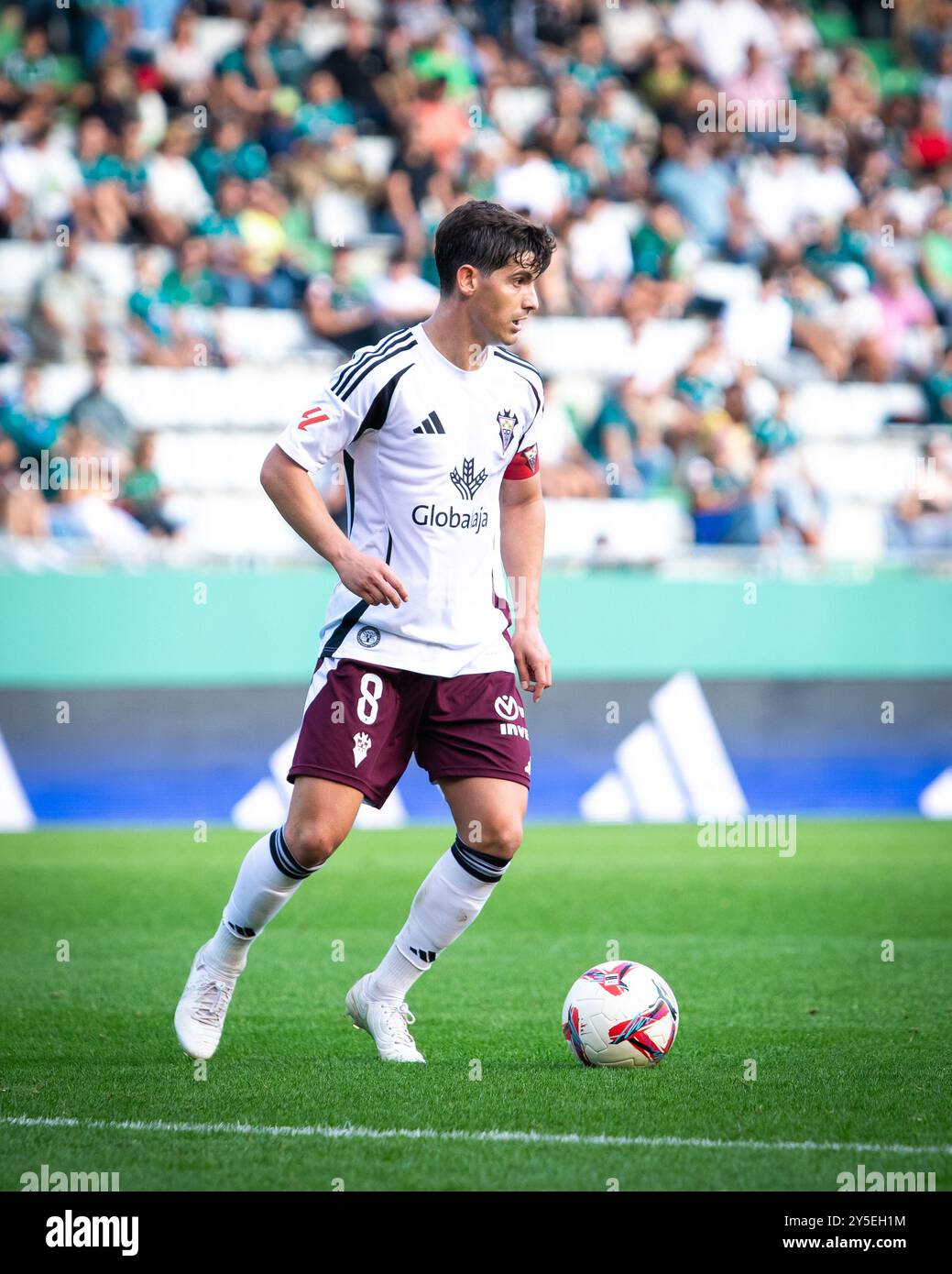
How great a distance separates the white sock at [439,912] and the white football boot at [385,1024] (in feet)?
0.10

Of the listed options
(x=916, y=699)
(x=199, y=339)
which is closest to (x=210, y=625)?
(x=199, y=339)

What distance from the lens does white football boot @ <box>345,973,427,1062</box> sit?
581 cm

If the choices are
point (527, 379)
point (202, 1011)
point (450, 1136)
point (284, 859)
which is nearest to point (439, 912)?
point (284, 859)

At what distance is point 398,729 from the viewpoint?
560cm

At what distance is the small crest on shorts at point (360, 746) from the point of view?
18.0 ft

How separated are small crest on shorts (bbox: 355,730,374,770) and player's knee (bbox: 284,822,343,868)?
0.72 ft

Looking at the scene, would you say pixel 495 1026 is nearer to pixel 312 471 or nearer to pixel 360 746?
pixel 360 746

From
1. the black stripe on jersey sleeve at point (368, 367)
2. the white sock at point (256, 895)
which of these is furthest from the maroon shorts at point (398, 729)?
the black stripe on jersey sleeve at point (368, 367)

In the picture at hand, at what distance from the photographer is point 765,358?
1642 cm

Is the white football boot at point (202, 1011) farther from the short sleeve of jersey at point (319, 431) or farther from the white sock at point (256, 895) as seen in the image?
the short sleeve of jersey at point (319, 431)

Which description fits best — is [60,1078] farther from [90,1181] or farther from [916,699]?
[916,699]

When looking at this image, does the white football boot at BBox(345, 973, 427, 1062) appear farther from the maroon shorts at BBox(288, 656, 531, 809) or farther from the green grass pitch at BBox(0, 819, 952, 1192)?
the maroon shorts at BBox(288, 656, 531, 809)
